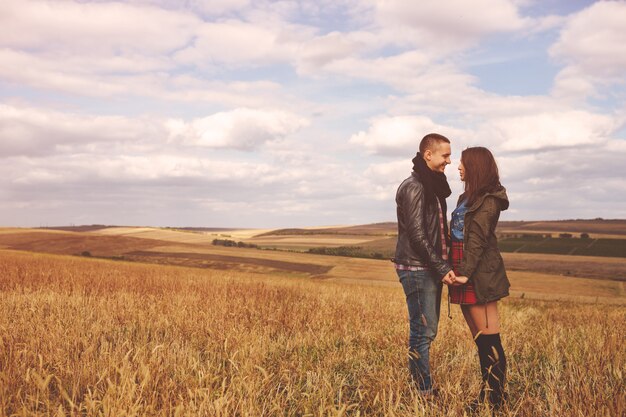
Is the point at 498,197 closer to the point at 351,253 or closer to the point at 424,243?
the point at 424,243

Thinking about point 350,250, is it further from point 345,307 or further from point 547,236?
point 345,307

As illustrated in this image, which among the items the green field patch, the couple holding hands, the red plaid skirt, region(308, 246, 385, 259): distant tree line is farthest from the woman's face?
the green field patch

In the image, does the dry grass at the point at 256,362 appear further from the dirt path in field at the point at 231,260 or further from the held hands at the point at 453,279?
the dirt path in field at the point at 231,260

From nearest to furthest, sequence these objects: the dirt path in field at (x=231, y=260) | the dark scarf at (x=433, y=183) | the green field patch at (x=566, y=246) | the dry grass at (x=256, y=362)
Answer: the dry grass at (x=256, y=362) → the dark scarf at (x=433, y=183) → the dirt path in field at (x=231, y=260) → the green field patch at (x=566, y=246)

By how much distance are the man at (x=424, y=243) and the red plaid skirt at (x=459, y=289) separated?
0.10 meters

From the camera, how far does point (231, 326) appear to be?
598cm

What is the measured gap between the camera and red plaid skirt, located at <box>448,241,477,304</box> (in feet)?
13.5

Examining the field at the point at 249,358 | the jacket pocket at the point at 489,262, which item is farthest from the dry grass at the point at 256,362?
the jacket pocket at the point at 489,262

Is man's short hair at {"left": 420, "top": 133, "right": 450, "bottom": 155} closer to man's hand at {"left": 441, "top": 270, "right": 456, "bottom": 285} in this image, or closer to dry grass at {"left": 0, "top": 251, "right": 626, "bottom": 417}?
man's hand at {"left": 441, "top": 270, "right": 456, "bottom": 285}

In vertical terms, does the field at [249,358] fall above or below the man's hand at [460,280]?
below

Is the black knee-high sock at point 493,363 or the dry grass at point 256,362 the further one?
the black knee-high sock at point 493,363

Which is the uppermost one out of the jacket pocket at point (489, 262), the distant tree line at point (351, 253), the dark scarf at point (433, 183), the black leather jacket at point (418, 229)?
the dark scarf at point (433, 183)

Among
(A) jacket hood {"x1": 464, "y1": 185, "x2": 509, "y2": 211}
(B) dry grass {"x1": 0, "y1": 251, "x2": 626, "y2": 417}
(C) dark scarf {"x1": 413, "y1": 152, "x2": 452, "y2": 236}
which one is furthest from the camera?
(C) dark scarf {"x1": 413, "y1": 152, "x2": 452, "y2": 236}

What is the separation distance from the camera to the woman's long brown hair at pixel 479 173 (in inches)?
163
